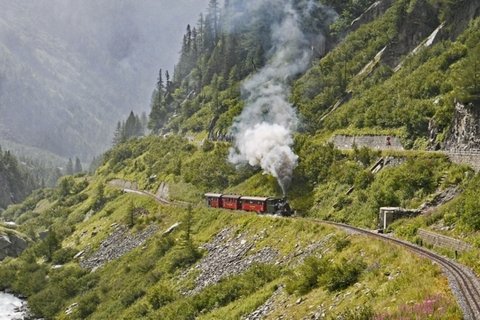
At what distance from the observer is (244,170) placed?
75.8 meters

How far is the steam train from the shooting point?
5375 cm

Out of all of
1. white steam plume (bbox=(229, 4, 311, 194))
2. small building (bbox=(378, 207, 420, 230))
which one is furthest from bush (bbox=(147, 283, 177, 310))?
white steam plume (bbox=(229, 4, 311, 194))

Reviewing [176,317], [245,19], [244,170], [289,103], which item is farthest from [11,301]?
[245,19]

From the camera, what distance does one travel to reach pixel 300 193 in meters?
59.1

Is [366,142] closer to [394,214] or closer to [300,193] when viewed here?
[300,193]

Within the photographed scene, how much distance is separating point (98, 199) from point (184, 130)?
115 feet

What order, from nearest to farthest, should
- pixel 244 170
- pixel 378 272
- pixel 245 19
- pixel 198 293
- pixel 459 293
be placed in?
pixel 459 293 → pixel 378 272 → pixel 198 293 → pixel 244 170 → pixel 245 19

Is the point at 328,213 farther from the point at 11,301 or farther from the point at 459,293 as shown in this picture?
the point at 11,301

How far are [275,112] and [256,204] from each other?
122 ft

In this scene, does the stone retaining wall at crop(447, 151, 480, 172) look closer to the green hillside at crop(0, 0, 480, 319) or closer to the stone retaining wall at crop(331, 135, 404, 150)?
the green hillside at crop(0, 0, 480, 319)

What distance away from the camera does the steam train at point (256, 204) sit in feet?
176

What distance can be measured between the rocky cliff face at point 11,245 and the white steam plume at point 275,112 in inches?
1846

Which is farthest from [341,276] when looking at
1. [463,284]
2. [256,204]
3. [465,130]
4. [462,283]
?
[256,204]

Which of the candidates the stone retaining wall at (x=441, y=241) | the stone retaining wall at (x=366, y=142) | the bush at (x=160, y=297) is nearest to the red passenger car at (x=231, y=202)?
the stone retaining wall at (x=366, y=142)
